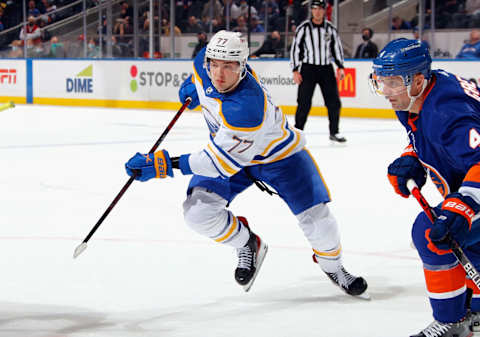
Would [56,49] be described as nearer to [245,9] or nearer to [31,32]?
[31,32]

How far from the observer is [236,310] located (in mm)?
2797

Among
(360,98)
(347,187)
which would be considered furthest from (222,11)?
(347,187)

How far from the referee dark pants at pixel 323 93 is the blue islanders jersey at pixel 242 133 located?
5.10 metres

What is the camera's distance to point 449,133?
212 centimetres

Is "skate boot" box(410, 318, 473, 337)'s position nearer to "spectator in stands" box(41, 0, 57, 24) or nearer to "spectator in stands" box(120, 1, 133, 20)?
"spectator in stands" box(120, 1, 133, 20)

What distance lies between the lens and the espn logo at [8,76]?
49.3ft

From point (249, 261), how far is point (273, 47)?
9.69 meters

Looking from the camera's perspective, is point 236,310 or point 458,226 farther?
point 236,310

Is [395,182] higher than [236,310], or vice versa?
[395,182]

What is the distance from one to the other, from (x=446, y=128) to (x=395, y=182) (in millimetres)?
395

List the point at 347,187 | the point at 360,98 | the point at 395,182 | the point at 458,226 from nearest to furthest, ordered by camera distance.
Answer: the point at 458,226, the point at 395,182, the point at 347,187, the point at 360,98

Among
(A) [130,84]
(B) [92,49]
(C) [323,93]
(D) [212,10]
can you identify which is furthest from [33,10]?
(C) [323,93]

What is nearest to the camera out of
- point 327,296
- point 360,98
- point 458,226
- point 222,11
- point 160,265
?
point 458,226

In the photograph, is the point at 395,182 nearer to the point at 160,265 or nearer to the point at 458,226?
the point at 458,226
